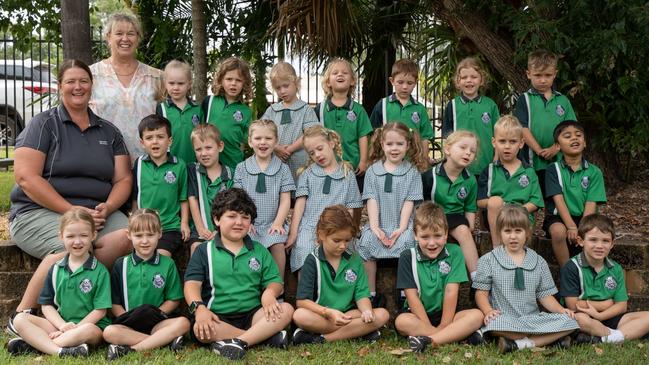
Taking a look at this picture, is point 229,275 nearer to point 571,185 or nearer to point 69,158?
point 69,158

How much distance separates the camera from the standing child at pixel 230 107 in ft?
21.4

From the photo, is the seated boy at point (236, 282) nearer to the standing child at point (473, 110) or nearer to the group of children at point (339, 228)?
the group of children at point (339, 228)

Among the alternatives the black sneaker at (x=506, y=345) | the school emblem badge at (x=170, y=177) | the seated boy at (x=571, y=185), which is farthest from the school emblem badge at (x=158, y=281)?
the seated boy at (x=571, y=185)

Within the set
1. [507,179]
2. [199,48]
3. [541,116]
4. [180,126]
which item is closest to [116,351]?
[180,126]

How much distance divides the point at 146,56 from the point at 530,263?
6055 mm

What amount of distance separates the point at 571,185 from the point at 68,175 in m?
3.54

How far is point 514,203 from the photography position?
19.5 feet

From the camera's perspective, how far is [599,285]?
18.6 ft

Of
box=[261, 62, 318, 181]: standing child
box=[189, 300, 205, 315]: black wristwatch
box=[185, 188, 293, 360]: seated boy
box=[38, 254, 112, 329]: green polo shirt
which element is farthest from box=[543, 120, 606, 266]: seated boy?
box=[38, 254, 112, 329]: green polo shirt

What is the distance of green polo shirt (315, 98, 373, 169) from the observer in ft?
21.9

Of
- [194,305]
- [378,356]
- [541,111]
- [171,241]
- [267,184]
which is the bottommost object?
[378,356]

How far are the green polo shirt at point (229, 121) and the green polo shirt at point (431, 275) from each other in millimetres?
1678

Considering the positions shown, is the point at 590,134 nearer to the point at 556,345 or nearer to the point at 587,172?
the point at 587,172

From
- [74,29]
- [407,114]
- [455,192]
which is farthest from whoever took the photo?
[74,29]
